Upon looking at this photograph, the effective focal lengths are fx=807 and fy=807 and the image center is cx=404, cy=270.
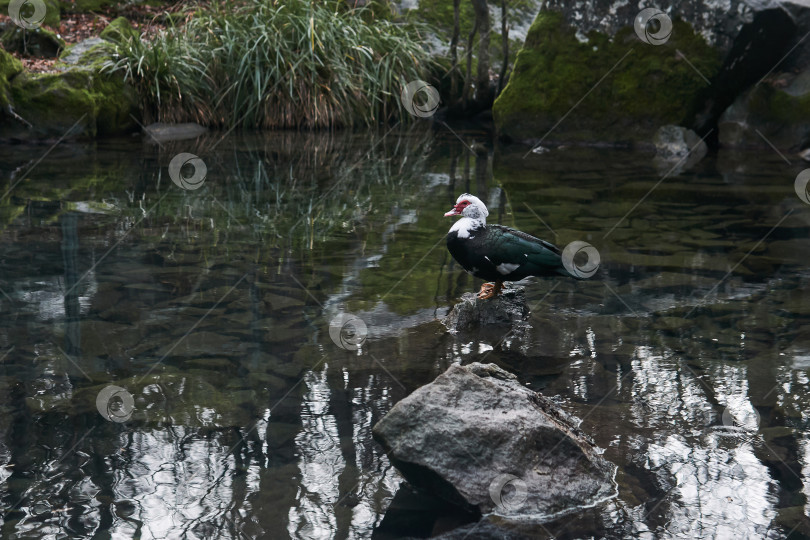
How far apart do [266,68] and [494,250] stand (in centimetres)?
833

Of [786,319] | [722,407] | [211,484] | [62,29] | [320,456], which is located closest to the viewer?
[211,484]

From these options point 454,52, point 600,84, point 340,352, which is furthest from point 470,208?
point 454,52

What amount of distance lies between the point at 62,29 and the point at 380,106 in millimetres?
5757

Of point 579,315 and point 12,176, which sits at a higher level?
point 12,176

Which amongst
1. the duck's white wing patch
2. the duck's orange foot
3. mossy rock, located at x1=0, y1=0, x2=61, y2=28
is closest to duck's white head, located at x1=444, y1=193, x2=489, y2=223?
the duck's white wing patch

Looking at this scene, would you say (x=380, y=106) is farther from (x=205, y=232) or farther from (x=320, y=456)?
(x=320, y=456)

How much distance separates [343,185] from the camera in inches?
313

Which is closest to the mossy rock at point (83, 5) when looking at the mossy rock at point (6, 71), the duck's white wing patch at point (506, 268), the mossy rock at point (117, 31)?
the mossy rock at point (117, 31)

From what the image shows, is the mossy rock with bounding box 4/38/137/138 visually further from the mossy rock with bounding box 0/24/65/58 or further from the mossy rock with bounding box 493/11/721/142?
the mossy rock with bounding box 493/11/721/142

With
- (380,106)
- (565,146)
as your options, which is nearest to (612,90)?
(565,146)

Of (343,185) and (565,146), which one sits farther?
(565,146)

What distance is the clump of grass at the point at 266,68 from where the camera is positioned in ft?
37.1

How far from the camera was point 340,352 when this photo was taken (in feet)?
12.6

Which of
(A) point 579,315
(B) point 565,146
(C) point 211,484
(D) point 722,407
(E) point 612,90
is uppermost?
(E) point 612,90
